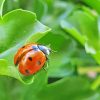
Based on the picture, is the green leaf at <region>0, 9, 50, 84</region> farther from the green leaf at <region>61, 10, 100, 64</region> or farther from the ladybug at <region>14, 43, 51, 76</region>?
the green leaf at <region>61, 10, 100, 64</region>

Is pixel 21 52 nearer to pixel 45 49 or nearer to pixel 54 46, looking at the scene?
pixel 45 49

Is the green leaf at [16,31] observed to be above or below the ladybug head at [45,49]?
above

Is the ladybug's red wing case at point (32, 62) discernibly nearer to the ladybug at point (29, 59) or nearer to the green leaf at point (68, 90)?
the ladybug at point (29, 59)

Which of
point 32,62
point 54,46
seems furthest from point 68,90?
point 32,62

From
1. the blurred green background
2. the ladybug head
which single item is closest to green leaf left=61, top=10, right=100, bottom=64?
the blurred green background

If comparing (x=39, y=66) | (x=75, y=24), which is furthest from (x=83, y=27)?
(x=39, y=66)

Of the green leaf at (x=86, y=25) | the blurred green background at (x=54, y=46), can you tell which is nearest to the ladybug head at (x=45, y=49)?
the blurred green background at (x=54, y=46)
